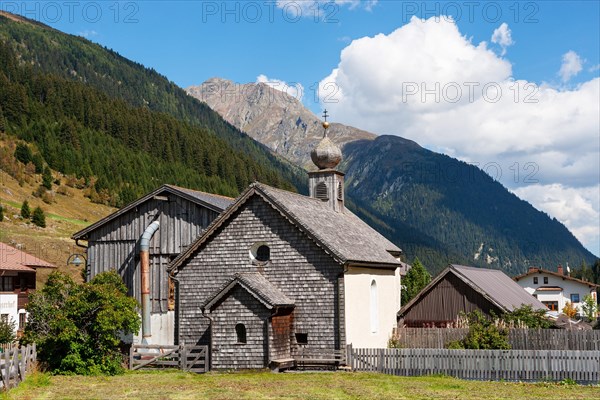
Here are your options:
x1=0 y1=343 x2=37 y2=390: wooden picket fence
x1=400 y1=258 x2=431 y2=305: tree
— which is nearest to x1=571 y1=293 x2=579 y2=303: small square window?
x1=400 y1=258 x2=431 y2=305: tree

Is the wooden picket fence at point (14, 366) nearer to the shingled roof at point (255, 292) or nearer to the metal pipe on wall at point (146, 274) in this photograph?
the shingled roof at point (255, 292)

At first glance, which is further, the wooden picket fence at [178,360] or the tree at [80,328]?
the wooden picket fence at [178,360]

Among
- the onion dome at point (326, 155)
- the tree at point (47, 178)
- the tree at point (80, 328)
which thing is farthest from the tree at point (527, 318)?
the tree at point (47, 178)

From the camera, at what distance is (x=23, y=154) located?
138625 mm

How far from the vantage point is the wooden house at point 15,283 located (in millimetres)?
58312

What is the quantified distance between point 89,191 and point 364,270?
106188 mm

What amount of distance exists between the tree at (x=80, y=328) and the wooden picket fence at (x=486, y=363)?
10.2 meters

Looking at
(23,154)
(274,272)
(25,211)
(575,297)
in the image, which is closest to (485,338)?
(274,272)

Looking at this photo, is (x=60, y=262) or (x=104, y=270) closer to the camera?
(x=104, y=270)

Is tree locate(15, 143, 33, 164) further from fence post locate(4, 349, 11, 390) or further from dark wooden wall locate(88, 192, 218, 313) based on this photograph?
fence post locate(4, 349, 11, 390)

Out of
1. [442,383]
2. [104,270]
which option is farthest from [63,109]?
[442,383]

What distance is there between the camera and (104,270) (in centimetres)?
4997

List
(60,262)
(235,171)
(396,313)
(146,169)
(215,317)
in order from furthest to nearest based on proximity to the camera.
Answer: (235,171), (146,169), (60,262), (396,313), (215,317)

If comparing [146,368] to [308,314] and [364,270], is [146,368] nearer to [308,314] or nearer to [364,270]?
[308,314]
